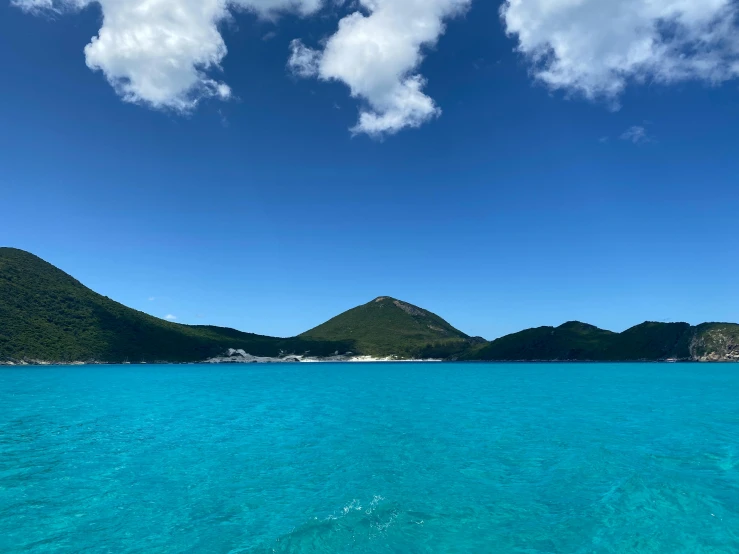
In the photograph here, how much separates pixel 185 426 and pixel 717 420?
208 ft

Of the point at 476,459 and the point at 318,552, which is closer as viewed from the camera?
the point at 318,552

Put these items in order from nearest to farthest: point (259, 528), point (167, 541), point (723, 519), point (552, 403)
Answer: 1. point (167, 541)
2. point (259, 528)
3. point (723, 519)
4. point (552, 403)

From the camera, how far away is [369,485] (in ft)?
81.7

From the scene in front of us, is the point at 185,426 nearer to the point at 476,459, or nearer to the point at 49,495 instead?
the point at 49,495


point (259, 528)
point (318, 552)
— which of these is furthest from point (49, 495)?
point (318, 552)

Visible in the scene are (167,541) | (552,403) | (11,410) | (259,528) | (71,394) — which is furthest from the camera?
(71,394)

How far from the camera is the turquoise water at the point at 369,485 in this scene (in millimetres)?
18047

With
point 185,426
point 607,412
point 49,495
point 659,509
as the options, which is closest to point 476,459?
point 659,509

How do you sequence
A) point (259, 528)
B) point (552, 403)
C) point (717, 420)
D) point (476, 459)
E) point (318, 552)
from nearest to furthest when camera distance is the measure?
point (318, 552)
point (259, 528)
point (476, 459)
point (717, 420)
point (552, 403)

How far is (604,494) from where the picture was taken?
78.2ft

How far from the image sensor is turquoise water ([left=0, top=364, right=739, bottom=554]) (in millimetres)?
18047

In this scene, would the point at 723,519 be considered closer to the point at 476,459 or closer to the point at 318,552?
the point at 476,459

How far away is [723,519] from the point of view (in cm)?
2038

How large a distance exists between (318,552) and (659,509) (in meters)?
17.9
